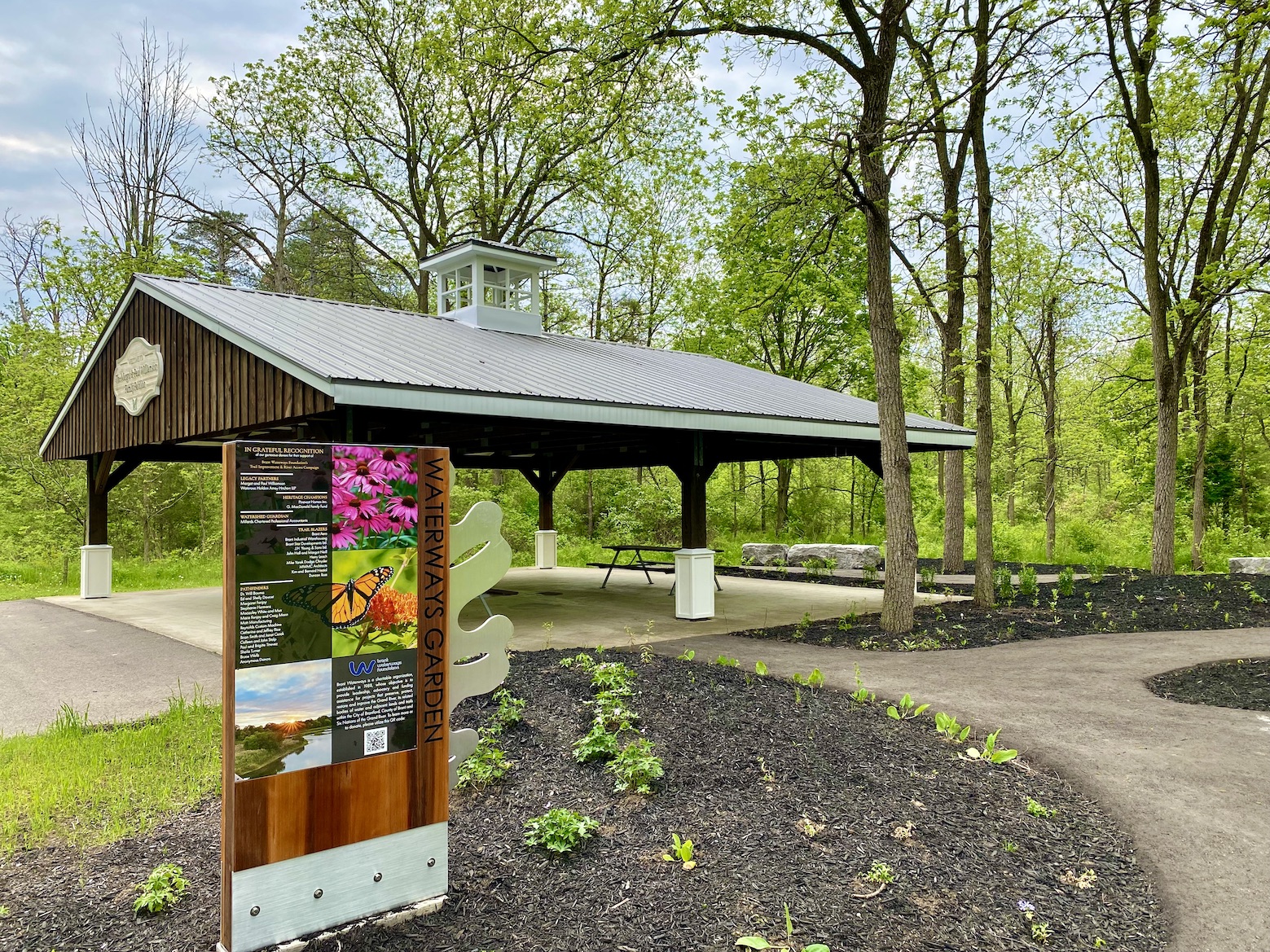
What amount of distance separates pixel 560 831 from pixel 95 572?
12235mm

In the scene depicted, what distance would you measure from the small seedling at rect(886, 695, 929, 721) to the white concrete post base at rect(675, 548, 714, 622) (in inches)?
Answer: 169

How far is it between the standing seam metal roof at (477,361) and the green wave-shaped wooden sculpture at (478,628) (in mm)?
3192

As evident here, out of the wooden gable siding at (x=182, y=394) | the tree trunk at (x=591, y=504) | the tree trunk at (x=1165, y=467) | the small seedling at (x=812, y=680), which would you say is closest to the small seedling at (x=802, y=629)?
the small seedling at (x=812, y=680)

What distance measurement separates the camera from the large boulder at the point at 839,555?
15227 millimetres

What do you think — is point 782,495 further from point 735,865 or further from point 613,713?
point 735,865

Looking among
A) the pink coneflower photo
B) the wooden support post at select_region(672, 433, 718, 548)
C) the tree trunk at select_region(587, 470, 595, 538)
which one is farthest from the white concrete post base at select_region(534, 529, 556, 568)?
the pink coneflower photo

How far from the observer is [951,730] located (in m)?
4.54

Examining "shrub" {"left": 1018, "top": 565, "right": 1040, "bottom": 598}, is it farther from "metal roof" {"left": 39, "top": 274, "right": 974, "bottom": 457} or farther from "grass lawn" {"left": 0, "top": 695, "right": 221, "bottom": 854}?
"grass lawn" {"left": 0, "top": 695, "right": 221, "bottom": 854}

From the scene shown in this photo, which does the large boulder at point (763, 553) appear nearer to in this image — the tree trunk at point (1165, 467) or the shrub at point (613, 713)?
the tree trunk at point (1165, 467)

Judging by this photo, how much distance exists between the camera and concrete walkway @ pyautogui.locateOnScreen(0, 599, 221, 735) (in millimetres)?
5699

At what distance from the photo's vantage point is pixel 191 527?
1953 cm

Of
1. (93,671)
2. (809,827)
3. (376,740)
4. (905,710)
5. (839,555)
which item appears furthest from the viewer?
(839,555)

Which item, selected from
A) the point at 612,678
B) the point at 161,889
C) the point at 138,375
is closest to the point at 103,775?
the point at 161,889

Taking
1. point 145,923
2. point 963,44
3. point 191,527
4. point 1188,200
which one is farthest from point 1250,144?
point 191,527
